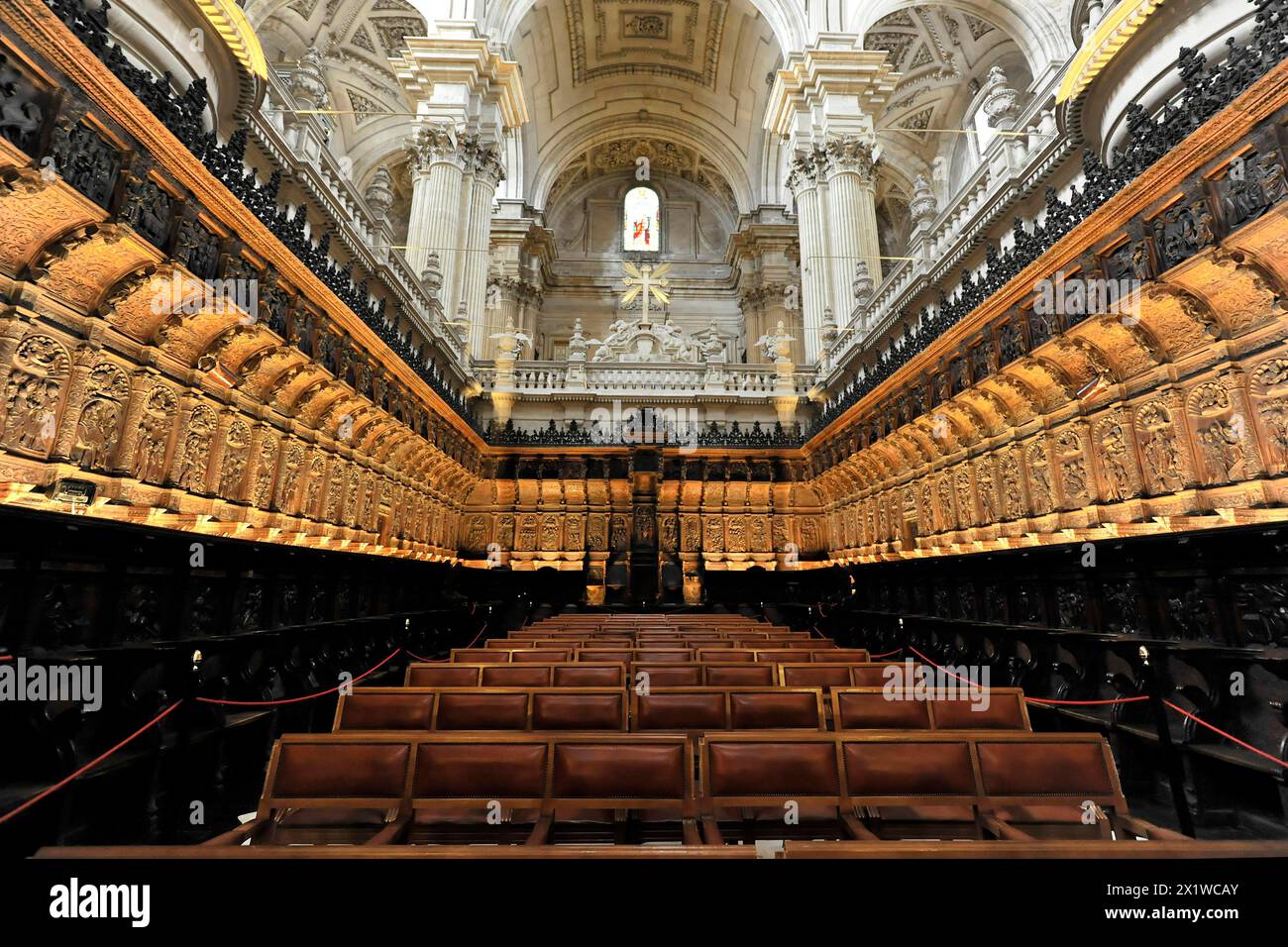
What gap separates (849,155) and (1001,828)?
17457 millimetres

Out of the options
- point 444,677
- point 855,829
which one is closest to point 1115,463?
point 855,829

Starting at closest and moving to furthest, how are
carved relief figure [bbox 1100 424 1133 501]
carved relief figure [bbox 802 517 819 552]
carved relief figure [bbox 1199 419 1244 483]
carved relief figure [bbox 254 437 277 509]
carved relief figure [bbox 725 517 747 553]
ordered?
carved relief figure [bbox 1199 419 1244 483], carved relief figure [bbox 1100 424 1133 501], carved relief figure [bbox 254 437 277 509], carved relief figure [bbox 802 517 819 552], carved relief figure [bbox 725 517 747 553]

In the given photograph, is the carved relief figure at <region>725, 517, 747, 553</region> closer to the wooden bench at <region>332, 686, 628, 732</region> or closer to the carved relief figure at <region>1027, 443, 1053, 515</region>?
the carved relief figure at <region>1027, 443, 1053, 515</region>

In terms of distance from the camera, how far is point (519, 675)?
433 cm

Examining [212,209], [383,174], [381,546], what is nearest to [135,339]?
[212,209]

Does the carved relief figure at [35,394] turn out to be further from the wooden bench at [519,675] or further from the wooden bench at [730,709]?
the wooden bench at [730,709]

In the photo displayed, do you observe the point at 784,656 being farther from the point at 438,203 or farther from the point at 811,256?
the point at 811,256

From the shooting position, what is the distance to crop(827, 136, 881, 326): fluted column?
15.6 metres

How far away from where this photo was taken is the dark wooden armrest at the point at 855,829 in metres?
2.17

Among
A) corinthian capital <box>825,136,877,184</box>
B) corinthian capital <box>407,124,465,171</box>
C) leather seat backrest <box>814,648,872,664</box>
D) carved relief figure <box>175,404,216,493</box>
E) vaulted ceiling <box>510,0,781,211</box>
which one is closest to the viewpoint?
leather seat backrest <box>814,648,872,664</box>

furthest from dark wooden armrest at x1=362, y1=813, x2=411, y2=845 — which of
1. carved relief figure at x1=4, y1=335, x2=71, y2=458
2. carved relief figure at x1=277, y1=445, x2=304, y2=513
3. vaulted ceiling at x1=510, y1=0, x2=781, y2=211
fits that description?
vaulted ceiling at x1=510, y1=0, x2=781, y2=211

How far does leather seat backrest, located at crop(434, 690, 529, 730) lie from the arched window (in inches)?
1132

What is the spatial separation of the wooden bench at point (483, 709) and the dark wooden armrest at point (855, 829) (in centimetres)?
133

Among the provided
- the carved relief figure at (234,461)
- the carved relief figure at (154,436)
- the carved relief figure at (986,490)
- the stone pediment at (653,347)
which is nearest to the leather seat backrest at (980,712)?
the carved relief figure at (986,490)
